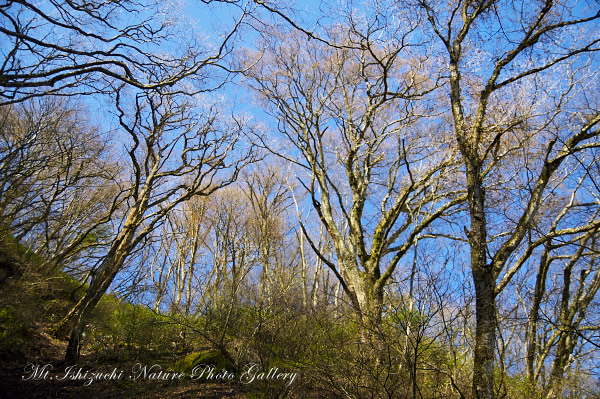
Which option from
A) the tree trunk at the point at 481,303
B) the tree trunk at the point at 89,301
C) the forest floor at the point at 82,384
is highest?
the tree trunk at the point at 481,303

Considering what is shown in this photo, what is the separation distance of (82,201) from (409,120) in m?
10.6

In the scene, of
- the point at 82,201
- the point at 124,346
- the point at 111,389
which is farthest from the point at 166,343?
the point at 82,201

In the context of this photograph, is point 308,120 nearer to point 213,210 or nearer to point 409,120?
point 409,120

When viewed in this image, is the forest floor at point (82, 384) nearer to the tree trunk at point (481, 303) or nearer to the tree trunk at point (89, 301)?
the tree trunk at point (89, 301)

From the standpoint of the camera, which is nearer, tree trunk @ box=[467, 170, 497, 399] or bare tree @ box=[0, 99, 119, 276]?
tree trunk @ box=[467, 170, 497, 399]

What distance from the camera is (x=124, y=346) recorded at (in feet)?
21.7

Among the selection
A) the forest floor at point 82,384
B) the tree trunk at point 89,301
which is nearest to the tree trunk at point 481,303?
the forest floor at point 82,384

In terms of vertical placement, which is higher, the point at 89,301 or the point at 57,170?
the point at 57,170

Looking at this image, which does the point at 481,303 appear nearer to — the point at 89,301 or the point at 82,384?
the point at 82,384

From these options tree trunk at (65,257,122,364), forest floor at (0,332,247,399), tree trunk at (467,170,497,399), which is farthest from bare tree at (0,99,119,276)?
tree trunk at (467,170,497,399)

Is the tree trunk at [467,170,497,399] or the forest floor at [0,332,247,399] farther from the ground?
the tree trunk at [467,170,497,399]

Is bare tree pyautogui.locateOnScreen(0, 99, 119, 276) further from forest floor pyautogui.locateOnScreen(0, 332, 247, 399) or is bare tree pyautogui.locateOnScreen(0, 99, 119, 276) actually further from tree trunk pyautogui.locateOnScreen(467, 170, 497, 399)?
A: tree trunk pyautogui.locateOnScreen(467, 170, 497, 399)

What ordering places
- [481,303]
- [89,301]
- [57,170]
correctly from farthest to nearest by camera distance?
[57,170], [89,301], [481,303]

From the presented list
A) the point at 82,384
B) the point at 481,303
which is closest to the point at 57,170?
the point at 82,384
